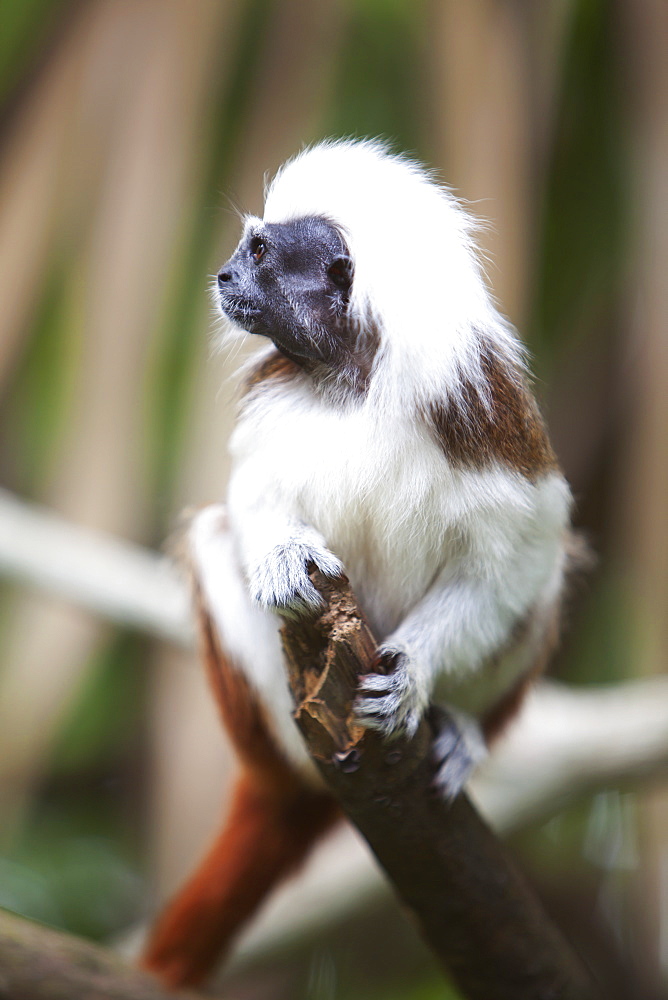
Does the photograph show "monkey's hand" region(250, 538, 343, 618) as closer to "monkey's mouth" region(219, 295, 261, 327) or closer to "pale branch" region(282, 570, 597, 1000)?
"pale branch" region(282, 570, 597, 1000)

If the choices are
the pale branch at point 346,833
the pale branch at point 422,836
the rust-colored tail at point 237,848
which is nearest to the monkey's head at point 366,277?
the pale branch at point 422,836

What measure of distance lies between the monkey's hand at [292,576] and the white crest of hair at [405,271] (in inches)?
8.6

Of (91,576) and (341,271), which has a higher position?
(341,271)

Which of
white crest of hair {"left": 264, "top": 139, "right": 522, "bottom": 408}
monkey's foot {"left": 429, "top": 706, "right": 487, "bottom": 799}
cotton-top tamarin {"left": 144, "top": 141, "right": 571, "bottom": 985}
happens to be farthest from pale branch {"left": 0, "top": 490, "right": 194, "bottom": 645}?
white crest of hair {"left": 264, "top": 139, "right": 522, "bottom": 408}

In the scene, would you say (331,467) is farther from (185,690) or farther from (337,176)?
(185,690)

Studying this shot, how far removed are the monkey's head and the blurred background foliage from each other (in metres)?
0.92

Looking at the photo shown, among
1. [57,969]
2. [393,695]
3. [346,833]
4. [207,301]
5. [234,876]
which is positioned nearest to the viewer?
[57,969]

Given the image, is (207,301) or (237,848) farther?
(207,301)

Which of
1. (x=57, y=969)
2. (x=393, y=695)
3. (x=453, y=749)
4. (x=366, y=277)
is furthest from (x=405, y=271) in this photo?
(x=57, y=969)

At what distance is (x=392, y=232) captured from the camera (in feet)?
3.91

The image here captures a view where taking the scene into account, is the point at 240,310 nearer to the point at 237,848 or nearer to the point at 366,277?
the point at 366,277

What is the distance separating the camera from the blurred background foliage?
2311 millimetres

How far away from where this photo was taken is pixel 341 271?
1273 millimetres

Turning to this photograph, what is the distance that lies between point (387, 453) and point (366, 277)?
235 millimetres
